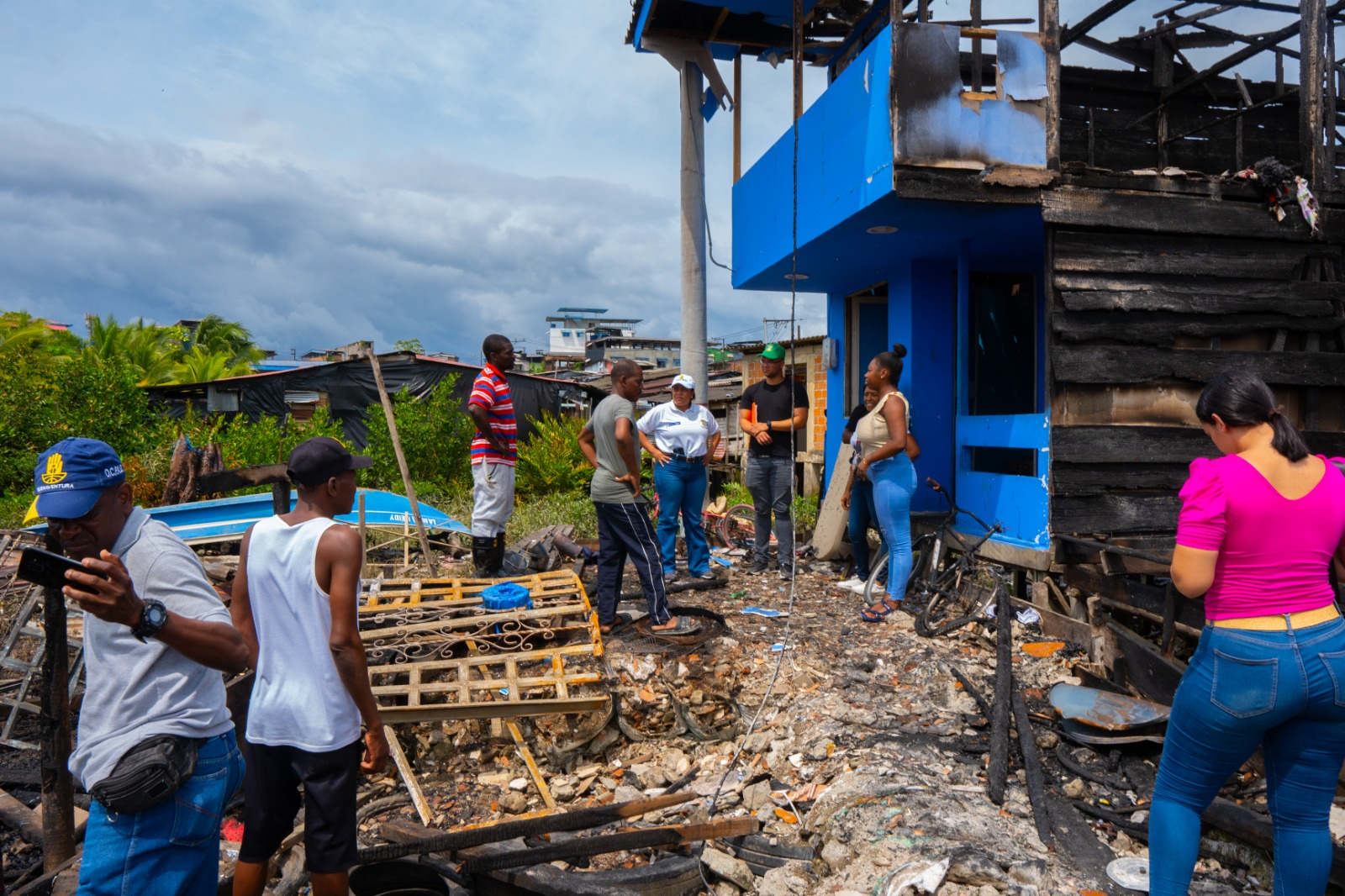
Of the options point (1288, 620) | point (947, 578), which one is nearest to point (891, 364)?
point (947, 578)

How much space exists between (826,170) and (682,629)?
4.18 metres

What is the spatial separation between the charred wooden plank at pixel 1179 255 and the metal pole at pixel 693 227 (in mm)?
4960

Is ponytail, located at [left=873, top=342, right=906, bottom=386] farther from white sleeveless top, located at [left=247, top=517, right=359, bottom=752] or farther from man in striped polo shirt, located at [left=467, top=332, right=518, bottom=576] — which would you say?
white sleeveless top, located at [left=247, top=517, right=359, bottom=752]

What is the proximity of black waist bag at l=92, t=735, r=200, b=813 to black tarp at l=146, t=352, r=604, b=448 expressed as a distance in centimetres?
1736

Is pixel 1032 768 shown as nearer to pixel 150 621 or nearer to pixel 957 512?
pixel 150 621

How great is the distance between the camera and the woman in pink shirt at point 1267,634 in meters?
2.49

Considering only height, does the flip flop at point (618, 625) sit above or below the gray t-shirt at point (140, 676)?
below

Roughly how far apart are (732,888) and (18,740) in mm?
4262

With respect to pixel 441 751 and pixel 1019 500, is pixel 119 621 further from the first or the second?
pixel 1019 500

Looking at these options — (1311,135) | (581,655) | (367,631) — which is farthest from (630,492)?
(1311,135)

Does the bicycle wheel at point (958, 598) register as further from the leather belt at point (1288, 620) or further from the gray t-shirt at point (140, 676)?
the gray t-shirt at point (140, 676)

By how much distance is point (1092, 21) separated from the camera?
312 inches

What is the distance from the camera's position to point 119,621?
2.03 metres

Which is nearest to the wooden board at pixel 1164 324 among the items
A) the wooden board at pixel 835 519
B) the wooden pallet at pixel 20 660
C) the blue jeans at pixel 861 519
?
the blue jeans at pixel 861 519
